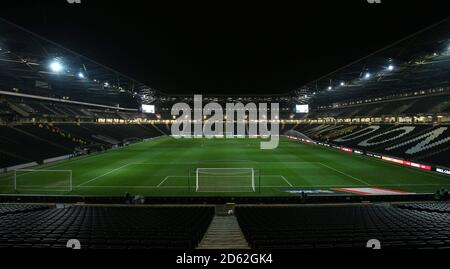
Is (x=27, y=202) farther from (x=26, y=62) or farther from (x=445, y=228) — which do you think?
(x=26, y=62)

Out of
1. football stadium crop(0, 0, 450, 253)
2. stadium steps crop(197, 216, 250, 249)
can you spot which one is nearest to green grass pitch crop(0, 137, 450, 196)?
football stadium crop(0, 0, 450, 253)

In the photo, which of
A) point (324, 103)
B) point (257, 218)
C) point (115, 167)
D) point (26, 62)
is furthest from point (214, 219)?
point (324, 103)

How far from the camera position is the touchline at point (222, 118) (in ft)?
370

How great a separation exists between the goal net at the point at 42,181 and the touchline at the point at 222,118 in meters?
77.9

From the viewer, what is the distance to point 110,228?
11.8m

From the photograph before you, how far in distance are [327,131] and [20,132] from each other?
63.7 metres

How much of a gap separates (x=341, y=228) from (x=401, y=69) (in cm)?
4250

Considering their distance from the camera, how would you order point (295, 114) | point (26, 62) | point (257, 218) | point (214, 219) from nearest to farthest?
point (257, 218), point (214, 219), point (26, 62), point (295, 114)

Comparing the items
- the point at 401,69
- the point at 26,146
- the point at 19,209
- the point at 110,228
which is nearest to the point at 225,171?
the point at 19,209

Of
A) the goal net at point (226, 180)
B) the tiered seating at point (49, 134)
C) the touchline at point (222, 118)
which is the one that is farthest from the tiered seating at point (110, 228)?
the touchline at point (222, 118)

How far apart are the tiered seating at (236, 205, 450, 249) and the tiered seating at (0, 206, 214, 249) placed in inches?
83.7

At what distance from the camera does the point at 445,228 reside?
36.1 ft
